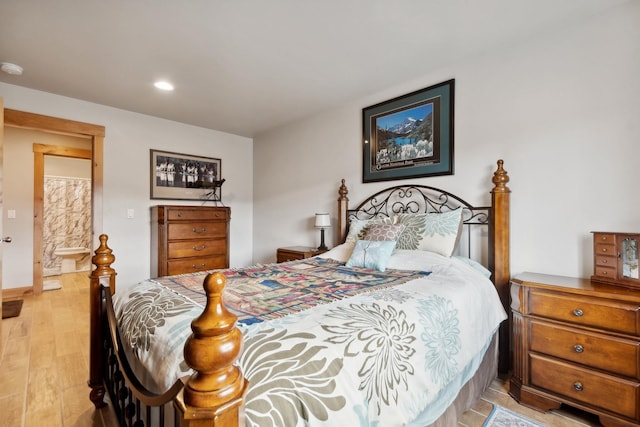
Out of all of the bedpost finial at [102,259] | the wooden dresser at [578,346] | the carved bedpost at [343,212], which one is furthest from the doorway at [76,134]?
the wooden dresser at [578,346]

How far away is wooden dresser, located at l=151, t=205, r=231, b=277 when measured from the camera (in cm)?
341

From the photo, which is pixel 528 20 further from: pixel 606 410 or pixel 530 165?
pixel 606 410

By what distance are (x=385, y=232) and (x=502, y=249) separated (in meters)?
0.84

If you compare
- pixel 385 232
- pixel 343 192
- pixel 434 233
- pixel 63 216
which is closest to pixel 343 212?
pixel 343 192

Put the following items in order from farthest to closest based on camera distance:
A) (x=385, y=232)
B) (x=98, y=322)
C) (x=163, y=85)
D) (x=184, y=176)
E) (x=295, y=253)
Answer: (x=184, y=176), (x=295, y=253), (x=163, y=85), (x=385, y=232), (x=98, y=322)

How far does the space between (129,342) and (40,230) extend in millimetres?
4494

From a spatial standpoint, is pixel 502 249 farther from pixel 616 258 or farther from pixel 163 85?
pixel 163 85

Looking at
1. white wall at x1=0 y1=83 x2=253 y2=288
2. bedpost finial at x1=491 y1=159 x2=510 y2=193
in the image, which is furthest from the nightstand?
bedpost finial at x1=491 y1=159 x2=510 y2=193

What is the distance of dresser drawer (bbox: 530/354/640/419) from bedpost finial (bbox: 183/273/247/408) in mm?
1946

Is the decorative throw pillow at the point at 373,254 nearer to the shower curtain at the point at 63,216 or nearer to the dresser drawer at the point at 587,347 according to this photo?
the dresser drawer at the point at 587,347

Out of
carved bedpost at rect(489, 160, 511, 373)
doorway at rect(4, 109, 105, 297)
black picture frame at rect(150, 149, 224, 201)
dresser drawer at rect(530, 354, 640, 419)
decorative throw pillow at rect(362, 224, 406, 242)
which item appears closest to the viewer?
dresser drawer at rect(530, 354, 640, 419)

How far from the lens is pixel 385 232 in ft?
7.83

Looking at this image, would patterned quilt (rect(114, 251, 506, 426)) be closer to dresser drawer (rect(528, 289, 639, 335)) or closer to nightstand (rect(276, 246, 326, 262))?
dresser drawer (rect(528, 289, 639, 335))

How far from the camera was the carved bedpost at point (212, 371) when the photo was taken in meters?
0.51
